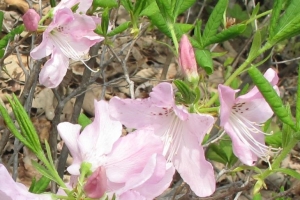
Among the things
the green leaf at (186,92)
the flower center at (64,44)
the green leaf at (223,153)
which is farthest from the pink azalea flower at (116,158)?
the green leaf at (223,153)

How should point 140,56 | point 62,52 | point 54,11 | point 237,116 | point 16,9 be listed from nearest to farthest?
point 237,116 → point 54,11 → point 62,52 → point 16,9 → point 140,56

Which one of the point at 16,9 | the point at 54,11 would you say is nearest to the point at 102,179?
the point at 54,11

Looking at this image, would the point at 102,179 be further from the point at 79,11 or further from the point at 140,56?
the point at 140,56

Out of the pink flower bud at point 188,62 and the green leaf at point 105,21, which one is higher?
the pink flower bud at point 188,62

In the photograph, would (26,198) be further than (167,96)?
No

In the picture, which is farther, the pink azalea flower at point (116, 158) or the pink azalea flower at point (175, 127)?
the pink azalea flower at point (175, 127)

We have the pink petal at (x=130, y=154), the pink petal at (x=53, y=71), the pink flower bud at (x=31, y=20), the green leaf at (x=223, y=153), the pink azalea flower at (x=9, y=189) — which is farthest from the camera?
the green leaf at (x=223, y=153)

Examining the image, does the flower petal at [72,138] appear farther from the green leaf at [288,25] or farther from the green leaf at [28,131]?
the green leaf at [288,25]
